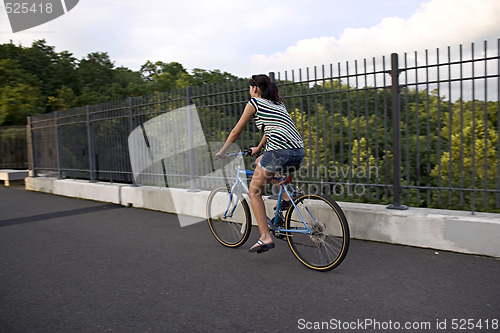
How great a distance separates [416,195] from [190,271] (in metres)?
2.92

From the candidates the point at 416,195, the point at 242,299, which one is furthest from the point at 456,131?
the point at 242,299

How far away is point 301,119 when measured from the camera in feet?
20.4

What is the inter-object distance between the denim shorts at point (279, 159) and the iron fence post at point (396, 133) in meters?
1.56

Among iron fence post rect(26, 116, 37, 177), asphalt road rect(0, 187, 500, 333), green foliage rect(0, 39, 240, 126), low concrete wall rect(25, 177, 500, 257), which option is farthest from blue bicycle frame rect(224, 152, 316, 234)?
green foliage rect(0, 39, 240, 126)

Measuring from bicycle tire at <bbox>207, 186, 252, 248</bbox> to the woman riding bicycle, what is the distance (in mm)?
610

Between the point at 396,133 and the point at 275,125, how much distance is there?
185 cm

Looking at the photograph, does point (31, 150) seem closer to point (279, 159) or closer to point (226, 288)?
point (279, 159)

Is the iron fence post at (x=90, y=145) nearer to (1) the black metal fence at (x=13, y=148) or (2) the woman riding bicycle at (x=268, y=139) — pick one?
(2) the woman riding bicycle at (x=268, y=139)

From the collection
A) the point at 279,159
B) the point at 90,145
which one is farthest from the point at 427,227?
the point at 90,145

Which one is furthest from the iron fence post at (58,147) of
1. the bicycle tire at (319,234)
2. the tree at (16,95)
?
the bicycle tire at (319,234)

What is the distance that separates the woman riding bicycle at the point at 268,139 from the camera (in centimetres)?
449

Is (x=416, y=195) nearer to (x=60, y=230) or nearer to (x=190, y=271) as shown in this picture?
(x=190, y=271)

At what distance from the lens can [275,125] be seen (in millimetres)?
4500

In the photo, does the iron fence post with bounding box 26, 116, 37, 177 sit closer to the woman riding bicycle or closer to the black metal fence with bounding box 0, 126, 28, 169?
the black metal fence with bounding box 0, 126, 28, 169
